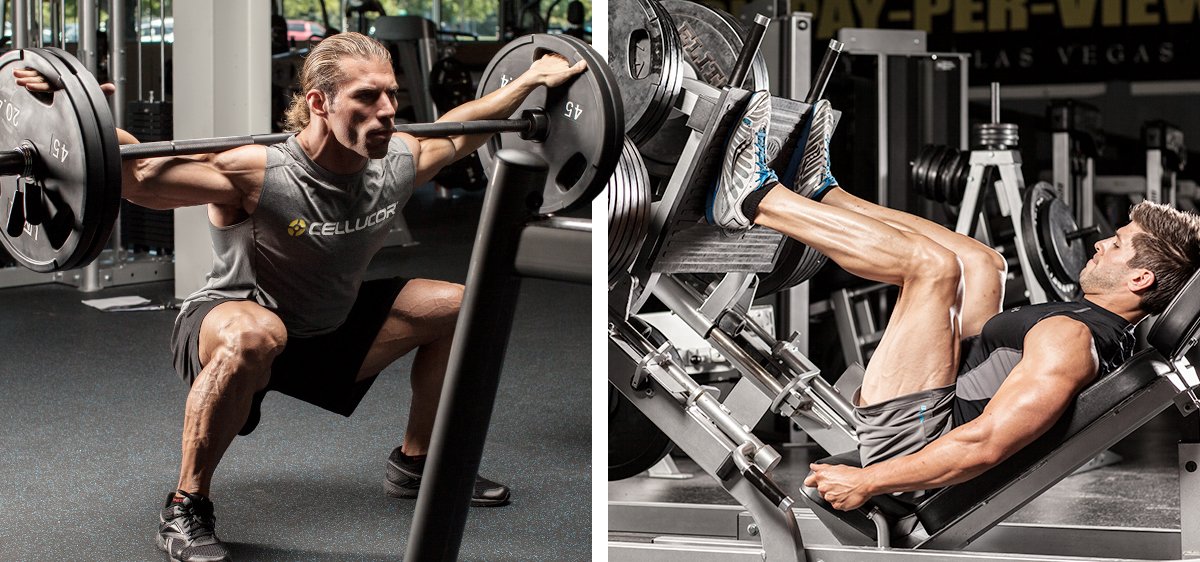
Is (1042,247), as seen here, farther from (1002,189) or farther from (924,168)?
(924,168)

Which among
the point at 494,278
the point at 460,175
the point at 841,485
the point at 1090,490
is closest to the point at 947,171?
the point at 1090,490

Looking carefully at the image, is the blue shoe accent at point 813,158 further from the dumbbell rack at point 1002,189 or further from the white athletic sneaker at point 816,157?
the dumbbell rack at point 1002,189

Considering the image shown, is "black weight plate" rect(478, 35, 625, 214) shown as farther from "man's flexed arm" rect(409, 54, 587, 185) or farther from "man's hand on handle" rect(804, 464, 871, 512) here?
"man's hand on handle" rect(804, 464, 871, 512)

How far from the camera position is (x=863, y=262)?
5.93 feet

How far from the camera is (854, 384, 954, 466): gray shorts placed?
1.81 metres

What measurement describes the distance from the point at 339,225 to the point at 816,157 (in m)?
0.84

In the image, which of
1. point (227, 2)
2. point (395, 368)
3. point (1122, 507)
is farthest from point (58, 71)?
point (1122, 507)

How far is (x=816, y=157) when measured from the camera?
6.59 feet

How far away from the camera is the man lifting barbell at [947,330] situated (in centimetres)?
173

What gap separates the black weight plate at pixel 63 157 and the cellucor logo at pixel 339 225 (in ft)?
1.40

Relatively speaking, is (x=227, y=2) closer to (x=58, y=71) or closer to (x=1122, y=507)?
(x=58, y=71)

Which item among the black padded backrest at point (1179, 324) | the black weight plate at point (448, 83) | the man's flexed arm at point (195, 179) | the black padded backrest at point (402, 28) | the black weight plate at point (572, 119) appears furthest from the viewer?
the black padded backrest at point (402, 28)

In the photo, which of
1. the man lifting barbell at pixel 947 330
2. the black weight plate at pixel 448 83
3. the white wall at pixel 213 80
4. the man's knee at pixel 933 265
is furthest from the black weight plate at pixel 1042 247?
the black weight plate at pixel 448 83

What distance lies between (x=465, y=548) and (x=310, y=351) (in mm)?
437
